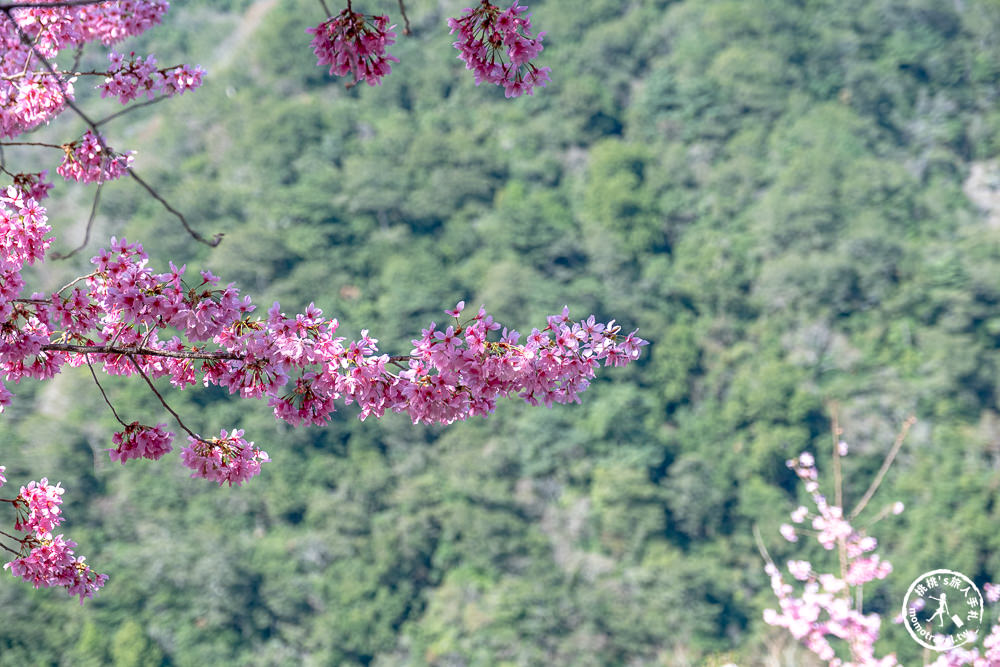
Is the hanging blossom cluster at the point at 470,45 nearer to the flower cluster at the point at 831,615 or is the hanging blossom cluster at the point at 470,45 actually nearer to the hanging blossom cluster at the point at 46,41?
the hanging blossom cluster at the point at 46,41

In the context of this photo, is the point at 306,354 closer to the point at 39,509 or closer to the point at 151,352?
the point at 151,352

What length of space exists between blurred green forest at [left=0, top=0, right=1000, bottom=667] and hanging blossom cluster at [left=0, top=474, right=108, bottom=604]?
881 inches

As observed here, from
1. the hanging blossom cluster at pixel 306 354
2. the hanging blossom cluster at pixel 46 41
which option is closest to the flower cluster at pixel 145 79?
the hanging blossom cluster at pixel 46 41

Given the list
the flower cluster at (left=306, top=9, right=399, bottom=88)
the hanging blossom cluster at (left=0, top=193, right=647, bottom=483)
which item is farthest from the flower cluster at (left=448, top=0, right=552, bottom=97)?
the hanging blossom cluster at (left=0, top=193, right=647, bottom=483)

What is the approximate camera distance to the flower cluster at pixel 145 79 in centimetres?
350

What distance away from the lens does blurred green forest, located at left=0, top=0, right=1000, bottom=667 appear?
31.6 metres

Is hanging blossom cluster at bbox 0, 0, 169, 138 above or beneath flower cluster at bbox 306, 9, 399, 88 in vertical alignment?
above

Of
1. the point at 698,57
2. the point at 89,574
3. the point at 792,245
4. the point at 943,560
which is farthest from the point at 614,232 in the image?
the point at 89,574

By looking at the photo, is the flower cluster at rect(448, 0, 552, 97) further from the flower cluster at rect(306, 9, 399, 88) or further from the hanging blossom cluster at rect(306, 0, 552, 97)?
the flower cluster at rect(306, 9, 399, 88)

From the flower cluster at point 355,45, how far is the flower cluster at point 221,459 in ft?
3.56

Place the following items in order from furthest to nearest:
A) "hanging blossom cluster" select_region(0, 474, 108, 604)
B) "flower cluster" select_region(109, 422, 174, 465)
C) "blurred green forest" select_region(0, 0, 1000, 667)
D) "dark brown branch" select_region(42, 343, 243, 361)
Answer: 1. "blurred green forest" select_region(0, 0, 1000, 667)
2. "hanging blossom cluster" select_region(0, 474, 108, 604)
3. "flower cluster" select_region(109, 422, 174, 465)
4. "dark brown branch" select_region(42, 343, 243, 361)

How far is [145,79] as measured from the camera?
350 centimetres

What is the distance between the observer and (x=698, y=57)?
50.4 metres

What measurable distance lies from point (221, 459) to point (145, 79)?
1488 millimetres
